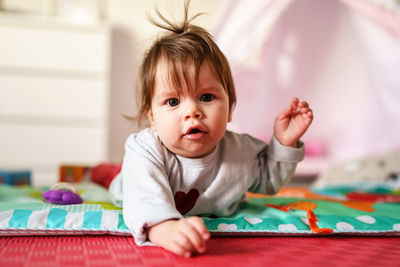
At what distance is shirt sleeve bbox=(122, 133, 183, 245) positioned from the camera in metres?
0.68

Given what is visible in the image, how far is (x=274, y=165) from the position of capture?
94 cm

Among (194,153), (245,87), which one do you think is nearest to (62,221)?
(194,153)

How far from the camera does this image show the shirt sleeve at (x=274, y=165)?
3.01 ft

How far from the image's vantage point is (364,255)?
2.25 ft

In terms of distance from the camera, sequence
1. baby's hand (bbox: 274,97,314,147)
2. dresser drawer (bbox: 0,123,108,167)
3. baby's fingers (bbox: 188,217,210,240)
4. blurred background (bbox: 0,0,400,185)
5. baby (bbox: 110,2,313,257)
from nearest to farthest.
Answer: baby's fingers (bbox: 188,217,210,240) < baby (bbox: 110,2,313,257) < baby's hand (bbox: 274,97,314,147) < blurred background (bbox: 0,0,400,185) < dresser drawer (bbox: 0,123,108,167)

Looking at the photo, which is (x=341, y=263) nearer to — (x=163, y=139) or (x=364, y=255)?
(x=364, y=255)

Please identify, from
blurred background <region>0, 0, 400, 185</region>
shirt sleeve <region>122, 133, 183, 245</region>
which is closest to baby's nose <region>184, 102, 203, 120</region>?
shirt sleeve <region>122, 133, 183, 245</region>

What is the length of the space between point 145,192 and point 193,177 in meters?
0.15

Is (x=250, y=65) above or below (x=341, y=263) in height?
above

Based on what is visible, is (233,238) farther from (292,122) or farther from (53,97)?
(53,97)

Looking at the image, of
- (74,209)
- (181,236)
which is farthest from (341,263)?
(74,209)

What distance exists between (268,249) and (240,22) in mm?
1478

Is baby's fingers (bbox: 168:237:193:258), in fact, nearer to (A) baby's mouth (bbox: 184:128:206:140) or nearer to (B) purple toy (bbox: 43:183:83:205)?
(A) baby's mouth (bbox: 184:128:206:140)

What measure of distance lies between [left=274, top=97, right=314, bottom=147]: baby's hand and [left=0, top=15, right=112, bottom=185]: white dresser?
194cm
